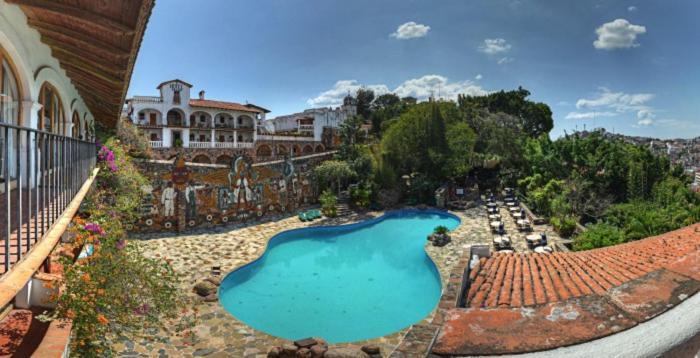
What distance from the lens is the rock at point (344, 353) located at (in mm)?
7276

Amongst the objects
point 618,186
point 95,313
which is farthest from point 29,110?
point 618,186

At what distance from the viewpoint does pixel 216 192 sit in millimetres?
18938

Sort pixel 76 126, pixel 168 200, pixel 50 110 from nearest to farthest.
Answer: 1. pixel 50 110
2. pixel 76 126
3. pixel 168 200

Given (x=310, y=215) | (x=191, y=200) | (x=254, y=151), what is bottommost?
(x=310, y=215)

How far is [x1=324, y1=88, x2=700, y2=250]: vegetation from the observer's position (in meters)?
15.6

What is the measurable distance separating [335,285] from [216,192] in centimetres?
959

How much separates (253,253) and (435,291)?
7507 millimetres

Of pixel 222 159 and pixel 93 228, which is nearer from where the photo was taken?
pixel 93 228

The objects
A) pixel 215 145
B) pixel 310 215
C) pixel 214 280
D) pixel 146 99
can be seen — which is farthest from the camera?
pixel 146 99

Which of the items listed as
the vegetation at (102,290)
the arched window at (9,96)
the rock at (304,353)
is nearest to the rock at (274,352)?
the rock at (304,353)

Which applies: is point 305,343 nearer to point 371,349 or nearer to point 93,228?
point 371,349

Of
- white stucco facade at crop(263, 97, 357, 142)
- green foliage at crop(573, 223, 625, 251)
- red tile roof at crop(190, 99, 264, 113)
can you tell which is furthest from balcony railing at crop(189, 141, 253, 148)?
green foliage at crop(573, 223, 625, 251)

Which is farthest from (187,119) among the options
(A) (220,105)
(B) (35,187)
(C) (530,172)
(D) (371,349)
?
(B) (35,187)

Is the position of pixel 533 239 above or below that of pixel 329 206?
below
